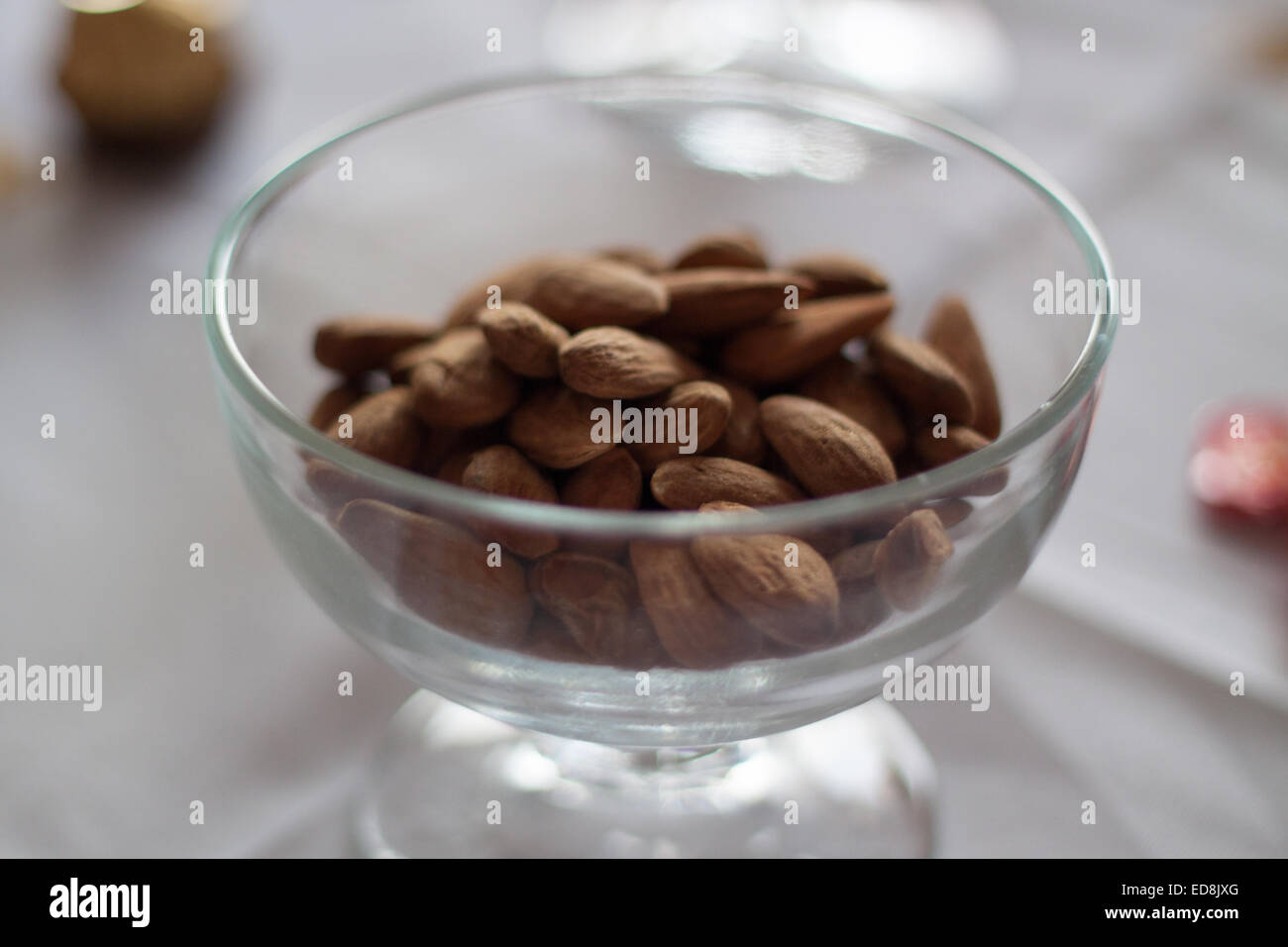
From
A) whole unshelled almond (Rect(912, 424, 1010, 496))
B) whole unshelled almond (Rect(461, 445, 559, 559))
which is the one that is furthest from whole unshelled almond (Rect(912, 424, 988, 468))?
whole unshelled almond (Rect(461, 445, 559, 559))

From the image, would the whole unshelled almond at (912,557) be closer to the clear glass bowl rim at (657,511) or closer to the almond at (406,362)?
the clear glass bowl rim at (657,511)

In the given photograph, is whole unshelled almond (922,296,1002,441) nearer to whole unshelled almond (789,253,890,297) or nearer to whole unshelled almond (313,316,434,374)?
whole unshelled almond (789,253,890,297)

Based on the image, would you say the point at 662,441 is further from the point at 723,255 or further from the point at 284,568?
the point at 284,568

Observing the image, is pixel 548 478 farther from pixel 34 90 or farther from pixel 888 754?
pixel 34 90

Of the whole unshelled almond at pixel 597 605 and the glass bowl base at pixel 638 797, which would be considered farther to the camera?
Result: the glass bowl base at pixel 638 797

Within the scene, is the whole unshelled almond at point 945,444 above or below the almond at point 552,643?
above

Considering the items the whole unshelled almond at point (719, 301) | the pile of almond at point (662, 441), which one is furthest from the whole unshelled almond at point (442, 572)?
the whole unshelled almond at point (719, 301)

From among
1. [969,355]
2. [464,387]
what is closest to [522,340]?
[464,387]
